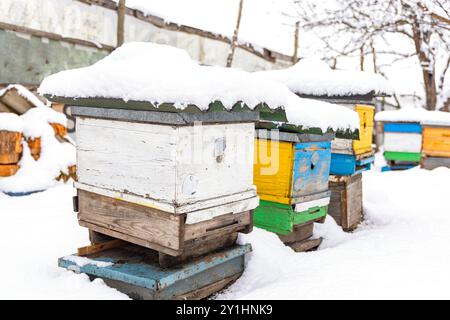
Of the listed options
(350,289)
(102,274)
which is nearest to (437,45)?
(350,289)

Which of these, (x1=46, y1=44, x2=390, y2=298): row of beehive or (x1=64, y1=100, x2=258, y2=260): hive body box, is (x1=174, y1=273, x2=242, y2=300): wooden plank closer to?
(x1=46, y1=44, x2=390, y2=298): row of beehive

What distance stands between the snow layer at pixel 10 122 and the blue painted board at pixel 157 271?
3.41m

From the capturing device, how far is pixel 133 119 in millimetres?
2816

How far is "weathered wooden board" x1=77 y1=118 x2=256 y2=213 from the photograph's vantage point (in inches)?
105

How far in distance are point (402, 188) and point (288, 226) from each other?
4.18 metres

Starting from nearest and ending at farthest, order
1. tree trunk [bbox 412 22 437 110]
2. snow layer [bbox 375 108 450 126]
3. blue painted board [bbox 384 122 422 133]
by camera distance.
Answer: snow layer [bbox 375 108 450 126], blue painted board [bbox 384 122 422 133], tree trunk [bbox 412 22 437 110]

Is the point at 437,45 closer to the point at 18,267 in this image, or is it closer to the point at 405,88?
the point at 18,267

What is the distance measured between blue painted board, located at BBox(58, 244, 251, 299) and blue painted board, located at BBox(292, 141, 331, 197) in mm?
819

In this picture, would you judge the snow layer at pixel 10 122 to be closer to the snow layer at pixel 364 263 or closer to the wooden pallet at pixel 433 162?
the snow layer at pixel 364 263

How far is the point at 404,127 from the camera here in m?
9.16

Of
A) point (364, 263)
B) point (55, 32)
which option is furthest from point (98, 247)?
point (55, 32)

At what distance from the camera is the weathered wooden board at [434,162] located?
874 cm

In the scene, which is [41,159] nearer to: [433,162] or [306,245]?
[306,245]

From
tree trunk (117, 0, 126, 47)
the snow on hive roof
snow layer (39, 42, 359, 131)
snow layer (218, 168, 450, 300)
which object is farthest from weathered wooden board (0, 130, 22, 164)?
snow layer (218, 168, 450, 300)
